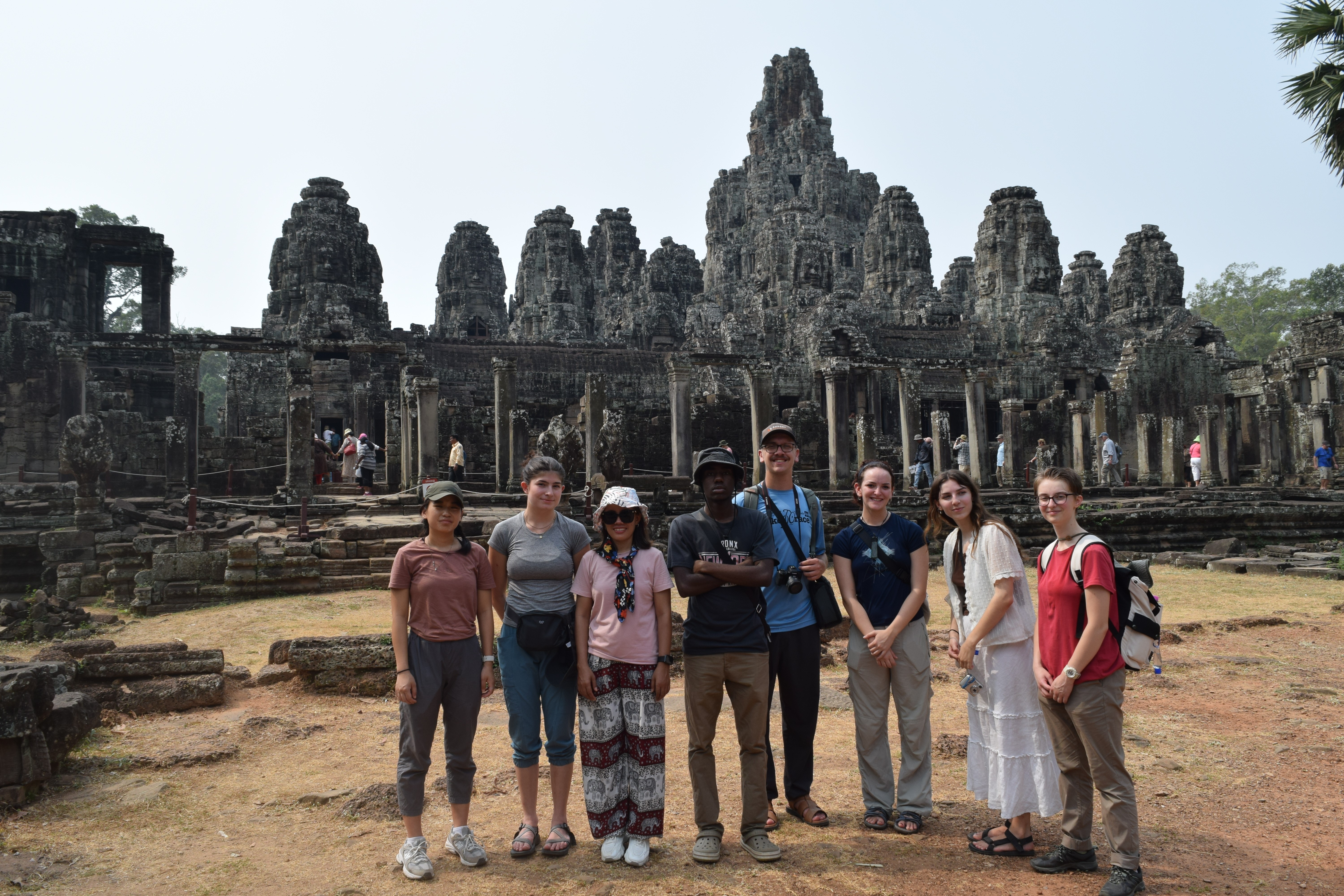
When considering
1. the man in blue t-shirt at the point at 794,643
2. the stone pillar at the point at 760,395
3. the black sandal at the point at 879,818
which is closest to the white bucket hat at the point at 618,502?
the man in blue t-shirt at the point at 794,643

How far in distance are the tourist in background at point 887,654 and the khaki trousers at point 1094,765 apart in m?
0.58

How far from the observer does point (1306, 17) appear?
1175 cm

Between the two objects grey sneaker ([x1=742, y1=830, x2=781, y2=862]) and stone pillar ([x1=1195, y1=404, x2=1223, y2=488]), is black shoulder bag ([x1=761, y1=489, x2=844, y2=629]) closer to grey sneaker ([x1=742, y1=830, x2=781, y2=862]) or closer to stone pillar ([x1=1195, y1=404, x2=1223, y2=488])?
grey sneaker ([x1=742, y1=830, x2=781, y2=862])

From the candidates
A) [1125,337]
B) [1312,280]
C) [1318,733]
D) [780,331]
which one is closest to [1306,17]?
[1318,733]

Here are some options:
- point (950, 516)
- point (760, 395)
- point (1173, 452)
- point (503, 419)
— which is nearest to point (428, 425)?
point (503, 419)

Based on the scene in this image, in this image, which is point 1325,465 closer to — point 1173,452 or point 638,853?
point 1173,452

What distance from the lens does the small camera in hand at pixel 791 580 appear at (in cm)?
403

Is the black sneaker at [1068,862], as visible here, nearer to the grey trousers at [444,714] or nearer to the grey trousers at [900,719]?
the grey trousers at [900,719]

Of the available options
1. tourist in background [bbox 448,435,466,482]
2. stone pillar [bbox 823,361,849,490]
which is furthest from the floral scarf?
stone pillar [bbox 823,361,849,490]

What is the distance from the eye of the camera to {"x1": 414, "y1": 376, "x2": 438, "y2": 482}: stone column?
57.8 feet

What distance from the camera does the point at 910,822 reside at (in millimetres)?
3891

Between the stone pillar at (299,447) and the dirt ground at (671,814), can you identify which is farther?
the stone pillar at (299,447)

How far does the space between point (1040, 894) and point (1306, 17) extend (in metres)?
13.2

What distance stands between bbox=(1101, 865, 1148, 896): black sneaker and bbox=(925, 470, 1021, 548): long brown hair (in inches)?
49.8
